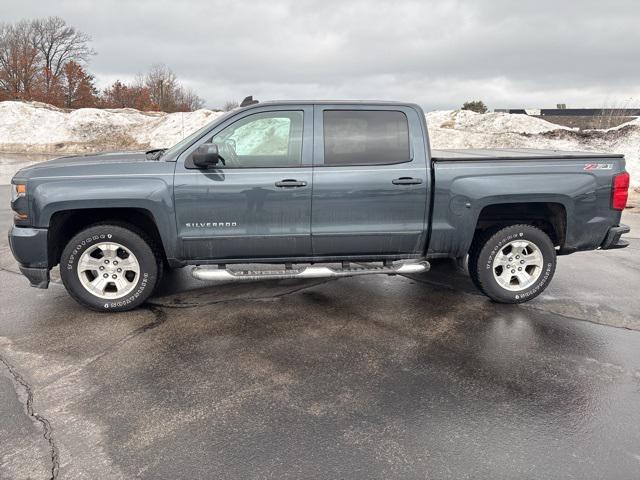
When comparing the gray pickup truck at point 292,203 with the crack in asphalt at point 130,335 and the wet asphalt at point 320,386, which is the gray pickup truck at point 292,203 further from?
the wet asphalt at point 320,386

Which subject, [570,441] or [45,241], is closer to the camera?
[570,441]

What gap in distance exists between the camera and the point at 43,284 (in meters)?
4.22

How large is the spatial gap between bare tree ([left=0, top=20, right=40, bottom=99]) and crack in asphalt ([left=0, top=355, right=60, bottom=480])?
2093 inches

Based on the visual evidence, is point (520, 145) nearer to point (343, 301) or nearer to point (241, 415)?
point (343, 301)

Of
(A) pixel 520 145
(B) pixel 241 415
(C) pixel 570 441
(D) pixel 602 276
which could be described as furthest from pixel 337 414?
(A) pixel 520 145

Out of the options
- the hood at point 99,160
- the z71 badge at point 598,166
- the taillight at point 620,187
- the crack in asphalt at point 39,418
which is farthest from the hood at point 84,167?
the taillight at point 620,187

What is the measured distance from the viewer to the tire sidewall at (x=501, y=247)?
460 cm

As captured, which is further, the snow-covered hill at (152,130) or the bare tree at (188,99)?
the bare tree at (188,99)

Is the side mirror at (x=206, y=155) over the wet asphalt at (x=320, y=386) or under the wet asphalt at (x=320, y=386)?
over

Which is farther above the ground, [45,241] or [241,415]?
[45,241]

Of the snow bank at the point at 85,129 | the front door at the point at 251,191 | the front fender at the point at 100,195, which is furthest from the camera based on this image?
the snow bank at the point at 85,129

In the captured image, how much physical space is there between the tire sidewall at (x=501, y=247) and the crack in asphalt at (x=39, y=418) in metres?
3.80

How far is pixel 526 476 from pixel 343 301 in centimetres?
263

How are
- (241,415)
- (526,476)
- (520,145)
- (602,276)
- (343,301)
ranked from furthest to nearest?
(520,145), (602,276), (343,301), (241,415), (526,476)
